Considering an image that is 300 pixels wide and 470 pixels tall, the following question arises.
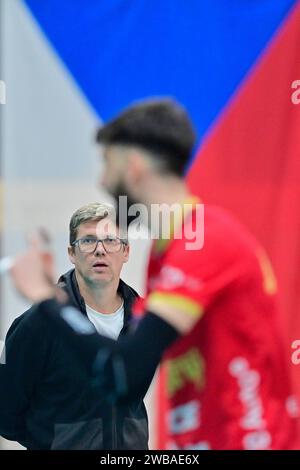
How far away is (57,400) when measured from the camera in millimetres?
1992

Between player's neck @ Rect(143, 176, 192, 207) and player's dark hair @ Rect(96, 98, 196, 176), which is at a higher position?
player's dark hair @ Rect(96, 98, 196, 176)

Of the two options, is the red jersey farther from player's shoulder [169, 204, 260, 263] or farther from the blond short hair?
the blond short hair

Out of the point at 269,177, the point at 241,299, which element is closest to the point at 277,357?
the point at 241,299

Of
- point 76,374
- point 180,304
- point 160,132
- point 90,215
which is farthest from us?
point 90,215

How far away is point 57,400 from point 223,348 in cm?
70

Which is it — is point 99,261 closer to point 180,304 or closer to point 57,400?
point 57,400

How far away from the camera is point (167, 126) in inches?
59.2

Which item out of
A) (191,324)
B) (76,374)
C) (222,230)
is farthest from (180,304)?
(76,374)

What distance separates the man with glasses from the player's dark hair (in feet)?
1.83

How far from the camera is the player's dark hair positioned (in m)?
1.50

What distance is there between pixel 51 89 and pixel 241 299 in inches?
67.8

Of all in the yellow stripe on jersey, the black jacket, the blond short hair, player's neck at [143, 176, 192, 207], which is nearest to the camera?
the yellow stripe on jersey

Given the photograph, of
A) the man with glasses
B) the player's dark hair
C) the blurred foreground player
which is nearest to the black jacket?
the man with glasses

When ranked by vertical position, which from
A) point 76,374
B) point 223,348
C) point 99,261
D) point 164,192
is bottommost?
Answer: point 223,348
